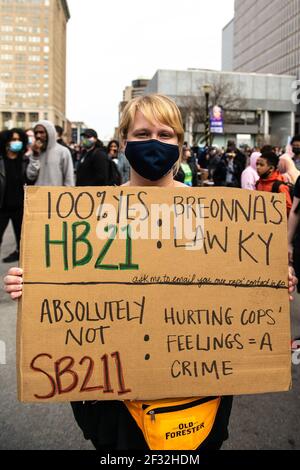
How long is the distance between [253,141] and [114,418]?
6159 cm

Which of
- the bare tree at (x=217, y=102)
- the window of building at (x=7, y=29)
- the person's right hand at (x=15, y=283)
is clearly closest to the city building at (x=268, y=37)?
the bare tree at (x=217, y=102)

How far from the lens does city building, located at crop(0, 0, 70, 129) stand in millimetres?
128125

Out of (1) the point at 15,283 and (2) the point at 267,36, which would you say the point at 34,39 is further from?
(1) the point at 15,283

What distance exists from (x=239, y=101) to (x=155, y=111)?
5497 centimetres

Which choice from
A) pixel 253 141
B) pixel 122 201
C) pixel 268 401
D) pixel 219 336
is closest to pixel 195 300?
pixel 219 336

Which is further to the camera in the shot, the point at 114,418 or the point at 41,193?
the point at 114,418

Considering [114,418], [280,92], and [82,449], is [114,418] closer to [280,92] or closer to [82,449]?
[82,449]

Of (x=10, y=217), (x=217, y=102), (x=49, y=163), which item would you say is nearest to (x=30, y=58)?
(x=217, y=102)

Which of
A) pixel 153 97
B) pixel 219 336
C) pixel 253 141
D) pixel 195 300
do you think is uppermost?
pixel 253 141

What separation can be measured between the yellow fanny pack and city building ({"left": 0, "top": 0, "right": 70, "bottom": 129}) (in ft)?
426

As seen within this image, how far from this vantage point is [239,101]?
53656 millimetres

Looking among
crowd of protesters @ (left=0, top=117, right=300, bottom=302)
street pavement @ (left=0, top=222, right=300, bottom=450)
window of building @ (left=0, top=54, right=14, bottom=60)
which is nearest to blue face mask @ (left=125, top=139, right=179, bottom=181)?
street pavement @ (left=0, top=222, right=300, bottom=450)

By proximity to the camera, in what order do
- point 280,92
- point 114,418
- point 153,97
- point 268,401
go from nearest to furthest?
point 114,418 → point 153,97 → point 268,401 → point 280,92

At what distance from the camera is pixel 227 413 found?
5.52ft
